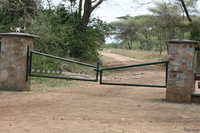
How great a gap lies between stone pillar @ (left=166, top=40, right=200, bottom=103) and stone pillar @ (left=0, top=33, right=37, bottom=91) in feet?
13.7

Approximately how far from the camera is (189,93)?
6.92 m

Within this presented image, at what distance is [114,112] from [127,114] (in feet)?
0.91

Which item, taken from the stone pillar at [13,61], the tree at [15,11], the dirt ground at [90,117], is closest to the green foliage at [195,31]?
the tree at [15,11]

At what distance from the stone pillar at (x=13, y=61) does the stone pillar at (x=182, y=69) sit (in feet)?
13.7

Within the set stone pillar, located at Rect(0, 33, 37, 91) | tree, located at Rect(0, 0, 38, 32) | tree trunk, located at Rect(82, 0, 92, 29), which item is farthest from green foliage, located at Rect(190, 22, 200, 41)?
stone pillar, located at Rect(0, 33, 37, 91)

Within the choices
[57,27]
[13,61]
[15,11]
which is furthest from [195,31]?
[13,61]

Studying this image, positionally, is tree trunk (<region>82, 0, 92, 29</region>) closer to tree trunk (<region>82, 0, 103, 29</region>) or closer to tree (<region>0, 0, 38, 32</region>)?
tree trunk (<region>82, 0, 103, 29</region>)

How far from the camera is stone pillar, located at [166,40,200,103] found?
693 centimetres

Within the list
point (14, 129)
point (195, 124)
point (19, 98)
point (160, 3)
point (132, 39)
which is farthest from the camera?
point (132, 39)

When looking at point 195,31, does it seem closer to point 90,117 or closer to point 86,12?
point 86,12

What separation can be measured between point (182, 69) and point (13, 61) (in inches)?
186

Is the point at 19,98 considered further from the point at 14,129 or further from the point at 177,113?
the point at 177,113

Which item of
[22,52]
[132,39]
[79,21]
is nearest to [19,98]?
[22,52]

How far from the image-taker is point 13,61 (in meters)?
8.10
